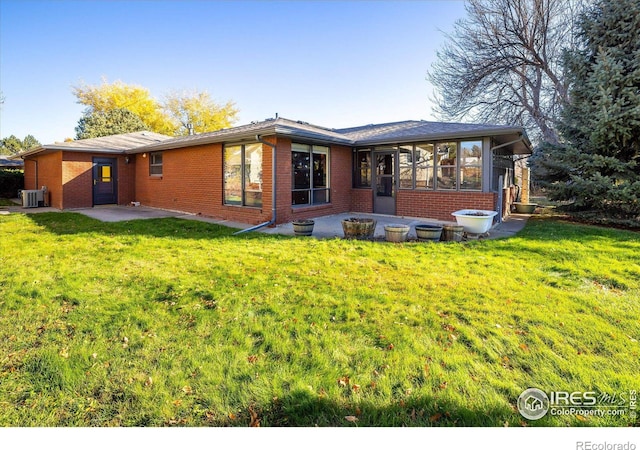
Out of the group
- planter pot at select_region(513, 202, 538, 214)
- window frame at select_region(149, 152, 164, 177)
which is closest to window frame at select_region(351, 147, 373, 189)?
planter pot at select_region(513, 202, 538, 214)

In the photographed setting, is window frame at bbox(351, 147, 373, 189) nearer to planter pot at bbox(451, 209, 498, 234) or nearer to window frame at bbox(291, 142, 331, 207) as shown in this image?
window frame at bbox(291, 142, 331, 207)

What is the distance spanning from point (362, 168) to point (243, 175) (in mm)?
4362

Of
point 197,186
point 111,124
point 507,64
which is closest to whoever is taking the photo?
point 197,186

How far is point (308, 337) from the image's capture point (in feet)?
10.1

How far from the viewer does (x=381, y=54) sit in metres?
12.4

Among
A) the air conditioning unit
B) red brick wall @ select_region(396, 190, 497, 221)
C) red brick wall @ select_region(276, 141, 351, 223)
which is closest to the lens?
red brick wall @ select_region(276, 141, 351, 223)

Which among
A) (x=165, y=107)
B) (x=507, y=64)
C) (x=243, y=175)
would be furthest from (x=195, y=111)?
(x=243, y=175)

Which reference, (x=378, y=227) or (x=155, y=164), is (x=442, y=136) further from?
(x=155, y=164)

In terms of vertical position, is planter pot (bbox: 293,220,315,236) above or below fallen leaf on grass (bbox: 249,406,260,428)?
above

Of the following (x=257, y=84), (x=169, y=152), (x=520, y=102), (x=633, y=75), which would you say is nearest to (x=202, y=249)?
(x=169, y=152)

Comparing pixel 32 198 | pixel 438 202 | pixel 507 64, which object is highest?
pixel 507 64

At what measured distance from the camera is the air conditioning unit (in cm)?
1449

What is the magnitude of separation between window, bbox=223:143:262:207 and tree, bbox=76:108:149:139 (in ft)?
77.0

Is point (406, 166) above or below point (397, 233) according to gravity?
above
